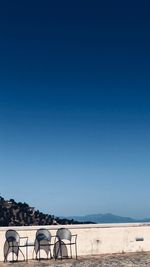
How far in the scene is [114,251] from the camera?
17047mm

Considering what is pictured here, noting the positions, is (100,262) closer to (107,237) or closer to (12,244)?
(107,237)

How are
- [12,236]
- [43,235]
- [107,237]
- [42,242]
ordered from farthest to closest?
1. [107,237]
2. [42,242]
3. [43,235]
4. [12,236]

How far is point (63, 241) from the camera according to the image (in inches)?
639

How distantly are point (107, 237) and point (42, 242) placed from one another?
107 inches

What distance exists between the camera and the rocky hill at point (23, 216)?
87.0 ft

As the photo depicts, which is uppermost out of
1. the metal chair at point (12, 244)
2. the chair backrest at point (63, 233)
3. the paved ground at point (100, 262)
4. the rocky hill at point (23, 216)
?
the rocky hill at point (23, 216)

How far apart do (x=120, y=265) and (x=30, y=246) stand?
3519 millimetres

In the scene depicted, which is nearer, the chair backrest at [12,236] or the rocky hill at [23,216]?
the chair backrest at [12,236]

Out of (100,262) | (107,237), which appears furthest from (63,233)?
(107,237)

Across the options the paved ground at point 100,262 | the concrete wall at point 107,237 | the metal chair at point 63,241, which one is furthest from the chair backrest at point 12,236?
the metal chair at point 63,241

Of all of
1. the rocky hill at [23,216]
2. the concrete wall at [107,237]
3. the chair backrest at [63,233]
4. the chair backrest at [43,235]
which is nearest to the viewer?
the chair backrest at [43,235]

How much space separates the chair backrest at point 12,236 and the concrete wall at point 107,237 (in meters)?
0.23

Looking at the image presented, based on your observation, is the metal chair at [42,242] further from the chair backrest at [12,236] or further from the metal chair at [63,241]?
the chair backrest at [12,236]

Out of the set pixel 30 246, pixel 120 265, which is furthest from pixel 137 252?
pixel 30 246
